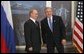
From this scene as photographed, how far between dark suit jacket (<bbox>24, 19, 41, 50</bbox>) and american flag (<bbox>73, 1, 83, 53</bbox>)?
814mm

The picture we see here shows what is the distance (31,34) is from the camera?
12.7ft

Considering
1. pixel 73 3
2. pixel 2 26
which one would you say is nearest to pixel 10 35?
pixel 2 26

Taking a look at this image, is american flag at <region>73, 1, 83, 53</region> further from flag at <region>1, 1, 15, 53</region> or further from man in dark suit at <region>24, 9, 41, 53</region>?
flag at <region>1, 1, 15, 53</region>

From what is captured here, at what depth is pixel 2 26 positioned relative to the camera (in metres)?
3.83

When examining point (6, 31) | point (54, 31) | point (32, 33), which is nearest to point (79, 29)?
point (54, 31)

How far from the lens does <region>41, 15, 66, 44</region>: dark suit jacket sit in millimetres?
4137

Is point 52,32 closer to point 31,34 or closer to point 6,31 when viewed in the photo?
point 31,34

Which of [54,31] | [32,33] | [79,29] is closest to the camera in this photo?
[32,33]

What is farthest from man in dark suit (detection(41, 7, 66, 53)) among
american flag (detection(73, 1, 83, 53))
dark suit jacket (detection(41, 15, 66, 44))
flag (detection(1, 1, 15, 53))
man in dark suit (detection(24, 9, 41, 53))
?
flag (detection(1, 1, 15, 53))

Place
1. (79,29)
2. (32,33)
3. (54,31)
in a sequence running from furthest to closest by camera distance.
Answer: (79,29) → (54,31) → (32,33)

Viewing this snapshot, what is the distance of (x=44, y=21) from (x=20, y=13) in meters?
0.57

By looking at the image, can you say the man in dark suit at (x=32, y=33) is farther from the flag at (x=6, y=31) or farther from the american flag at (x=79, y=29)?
the american flag at (x=79, y=29)

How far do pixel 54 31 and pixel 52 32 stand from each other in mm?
37

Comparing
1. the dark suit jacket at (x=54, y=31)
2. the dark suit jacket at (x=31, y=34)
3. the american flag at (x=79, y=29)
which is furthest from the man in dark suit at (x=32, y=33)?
the american flag at (x=79, y=29)
